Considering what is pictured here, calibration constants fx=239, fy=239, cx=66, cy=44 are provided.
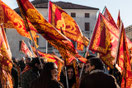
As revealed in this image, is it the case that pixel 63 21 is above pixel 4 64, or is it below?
above


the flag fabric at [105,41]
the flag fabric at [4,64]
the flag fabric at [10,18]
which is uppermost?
the flag fabric at [10,18]

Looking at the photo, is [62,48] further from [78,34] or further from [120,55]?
[78,34]

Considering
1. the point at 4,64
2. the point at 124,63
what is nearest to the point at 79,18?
the point at 4,64

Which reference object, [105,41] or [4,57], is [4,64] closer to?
[4,57]

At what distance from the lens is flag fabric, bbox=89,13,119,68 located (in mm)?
5004

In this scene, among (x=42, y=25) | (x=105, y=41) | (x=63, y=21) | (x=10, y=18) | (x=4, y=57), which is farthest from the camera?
(x=63, y=21)

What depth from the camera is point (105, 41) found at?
5.38m

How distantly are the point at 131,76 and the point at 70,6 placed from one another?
3657 centimetres

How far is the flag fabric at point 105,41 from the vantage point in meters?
5.00

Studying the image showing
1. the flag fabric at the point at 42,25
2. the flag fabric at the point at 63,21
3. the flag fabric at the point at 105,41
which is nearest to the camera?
the flag fabric at the point at 42,25

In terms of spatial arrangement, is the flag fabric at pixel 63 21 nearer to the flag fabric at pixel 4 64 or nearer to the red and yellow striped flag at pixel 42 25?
the flag fabric at pixel 4 64

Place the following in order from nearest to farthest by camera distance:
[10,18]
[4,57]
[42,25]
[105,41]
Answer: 1. [42,25]
2. [105,41]
3. [4,57]
4. [10,18]

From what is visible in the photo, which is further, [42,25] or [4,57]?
[4,57]

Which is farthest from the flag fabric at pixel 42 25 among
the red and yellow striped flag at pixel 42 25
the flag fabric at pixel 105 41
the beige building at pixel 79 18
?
the beige building at pixel 79 18
